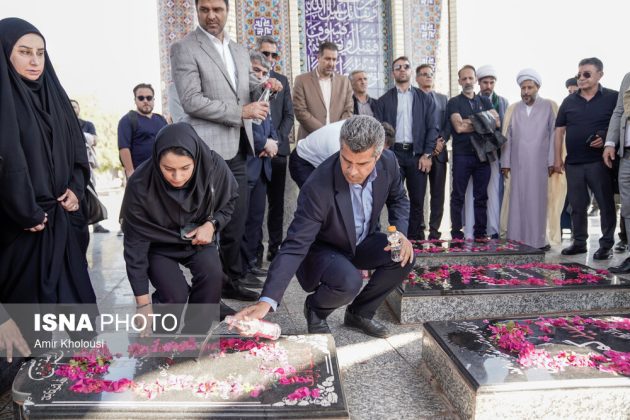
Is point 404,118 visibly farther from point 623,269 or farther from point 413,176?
point 623,269

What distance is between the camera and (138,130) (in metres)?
5.11

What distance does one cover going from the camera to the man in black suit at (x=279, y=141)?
4.31 m

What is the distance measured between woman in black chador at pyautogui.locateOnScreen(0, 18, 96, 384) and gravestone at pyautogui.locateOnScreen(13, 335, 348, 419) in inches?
18.2

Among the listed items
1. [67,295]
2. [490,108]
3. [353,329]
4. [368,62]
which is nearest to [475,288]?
[353,329]

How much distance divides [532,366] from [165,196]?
172cm

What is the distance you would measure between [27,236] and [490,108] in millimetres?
4464

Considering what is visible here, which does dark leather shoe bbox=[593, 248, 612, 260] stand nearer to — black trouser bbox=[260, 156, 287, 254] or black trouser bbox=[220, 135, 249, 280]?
black trouser bbox=[260, 156, 287, 254]

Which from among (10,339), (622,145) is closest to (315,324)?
(10,339)

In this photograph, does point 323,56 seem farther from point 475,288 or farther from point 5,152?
point 5,152

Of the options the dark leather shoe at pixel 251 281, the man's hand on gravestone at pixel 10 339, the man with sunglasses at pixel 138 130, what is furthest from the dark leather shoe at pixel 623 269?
→ the man with sunglasses at pixel 138 130

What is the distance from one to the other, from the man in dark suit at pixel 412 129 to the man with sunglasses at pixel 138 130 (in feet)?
7.34

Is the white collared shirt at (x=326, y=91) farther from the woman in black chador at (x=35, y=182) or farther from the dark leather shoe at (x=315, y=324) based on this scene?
the woman in black chador at (x=35, y=182)

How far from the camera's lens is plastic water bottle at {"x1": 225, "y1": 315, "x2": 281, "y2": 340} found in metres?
2.06

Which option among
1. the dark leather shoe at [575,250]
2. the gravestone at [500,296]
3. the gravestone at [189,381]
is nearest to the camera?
the gravestone at [189,381]
